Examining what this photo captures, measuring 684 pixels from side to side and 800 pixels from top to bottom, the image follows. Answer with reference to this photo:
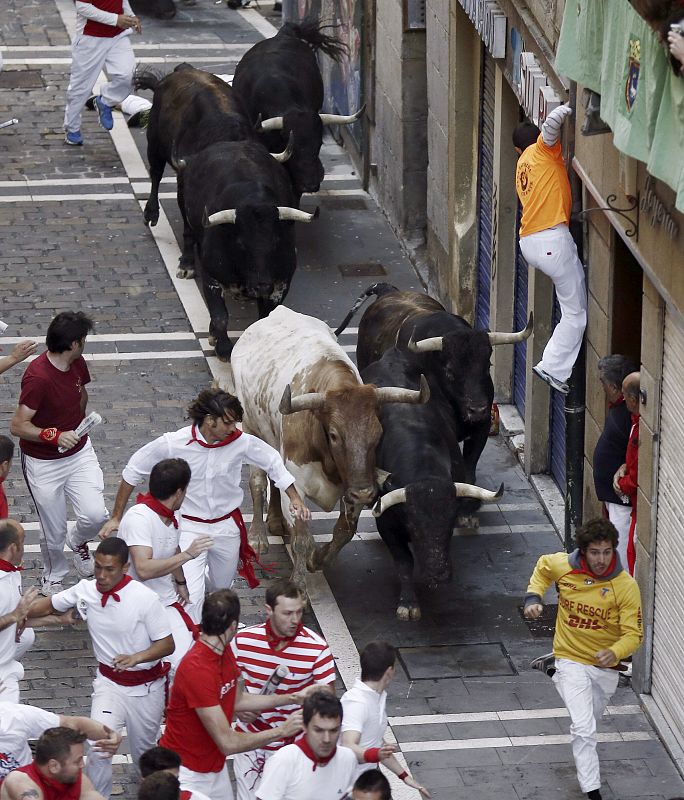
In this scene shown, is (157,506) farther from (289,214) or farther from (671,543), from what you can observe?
(289,214)

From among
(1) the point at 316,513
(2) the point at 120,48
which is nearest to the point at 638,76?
(1) the point at 316,513

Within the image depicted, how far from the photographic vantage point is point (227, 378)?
55.2ft

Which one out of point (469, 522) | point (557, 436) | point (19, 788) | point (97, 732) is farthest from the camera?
point (557, 436)

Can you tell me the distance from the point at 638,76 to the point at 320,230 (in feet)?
35.5

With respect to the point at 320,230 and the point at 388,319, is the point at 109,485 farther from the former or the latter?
the point at 320,230

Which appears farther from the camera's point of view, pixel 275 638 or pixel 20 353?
pixel 20 353

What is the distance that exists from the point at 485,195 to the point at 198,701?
937 centimetres

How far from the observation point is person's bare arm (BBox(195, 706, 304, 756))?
28.5ft

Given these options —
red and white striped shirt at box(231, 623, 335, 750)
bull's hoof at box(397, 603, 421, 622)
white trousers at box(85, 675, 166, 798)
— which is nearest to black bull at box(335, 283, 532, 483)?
bull's hoof at box(397, 603, 421, 622)

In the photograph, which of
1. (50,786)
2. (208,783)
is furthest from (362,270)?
(50,786)

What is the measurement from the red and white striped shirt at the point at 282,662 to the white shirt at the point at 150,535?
1.08m

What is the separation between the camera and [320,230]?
20.9 meters

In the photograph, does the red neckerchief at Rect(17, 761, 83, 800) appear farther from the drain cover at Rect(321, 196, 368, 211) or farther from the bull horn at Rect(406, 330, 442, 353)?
the drain cover at Rect(321, 196, 368, 211)

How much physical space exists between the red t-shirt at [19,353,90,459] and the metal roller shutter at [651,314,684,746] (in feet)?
13.1
